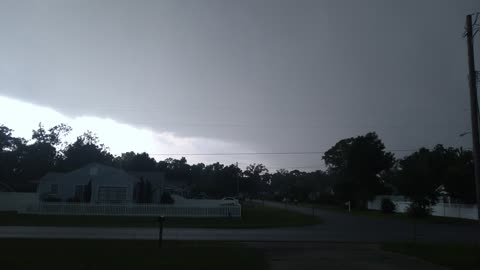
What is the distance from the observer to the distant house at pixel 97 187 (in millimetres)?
46344

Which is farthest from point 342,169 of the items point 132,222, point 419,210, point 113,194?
point 132,222

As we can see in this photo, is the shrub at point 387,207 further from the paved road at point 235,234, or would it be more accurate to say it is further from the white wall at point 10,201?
the white wall at point 10,201

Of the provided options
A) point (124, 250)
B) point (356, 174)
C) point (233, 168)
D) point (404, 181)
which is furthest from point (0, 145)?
point (124, 250)

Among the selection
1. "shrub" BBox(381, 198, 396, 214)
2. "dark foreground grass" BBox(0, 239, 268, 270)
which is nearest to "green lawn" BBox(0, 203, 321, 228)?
"dark foreground grass" BBox(0, 239, 268, 270)

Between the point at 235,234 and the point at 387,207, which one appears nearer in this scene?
the point at 235,234

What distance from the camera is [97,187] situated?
46.4 metres

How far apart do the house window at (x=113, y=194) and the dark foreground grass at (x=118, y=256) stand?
97.7 feet

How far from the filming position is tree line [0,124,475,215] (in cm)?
4606

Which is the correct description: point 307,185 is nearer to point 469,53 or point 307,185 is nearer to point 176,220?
point 176,220

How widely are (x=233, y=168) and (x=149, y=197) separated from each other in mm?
59274

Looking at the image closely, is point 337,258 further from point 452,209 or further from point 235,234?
point 452,209

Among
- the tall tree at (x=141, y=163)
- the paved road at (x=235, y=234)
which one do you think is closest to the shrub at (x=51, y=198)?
the paved road at (x=235, y=234)

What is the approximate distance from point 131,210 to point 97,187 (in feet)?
34.1

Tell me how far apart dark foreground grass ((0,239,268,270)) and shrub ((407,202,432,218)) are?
111ft
